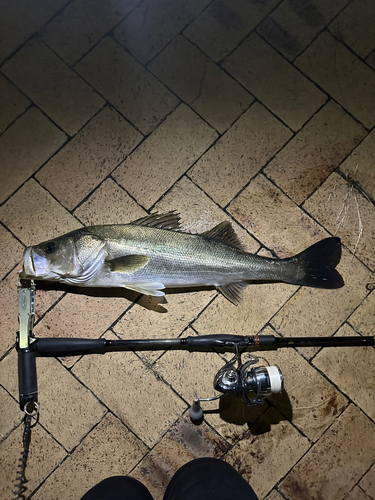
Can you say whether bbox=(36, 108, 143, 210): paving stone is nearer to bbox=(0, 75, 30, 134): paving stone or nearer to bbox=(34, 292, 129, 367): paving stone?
bbox=(0, 75, 30, 134): paving stone

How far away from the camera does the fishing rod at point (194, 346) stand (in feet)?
8.29

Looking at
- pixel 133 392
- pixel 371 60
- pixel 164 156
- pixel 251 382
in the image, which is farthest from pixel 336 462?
pixel 371 60

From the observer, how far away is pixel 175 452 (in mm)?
2857

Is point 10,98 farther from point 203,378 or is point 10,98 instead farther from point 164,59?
point 203,378

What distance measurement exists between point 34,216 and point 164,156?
1219 mm

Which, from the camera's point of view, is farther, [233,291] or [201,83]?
[201,83]

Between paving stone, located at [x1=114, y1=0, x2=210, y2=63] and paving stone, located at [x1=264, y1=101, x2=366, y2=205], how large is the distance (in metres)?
1.47

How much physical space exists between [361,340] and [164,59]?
293 centimetres

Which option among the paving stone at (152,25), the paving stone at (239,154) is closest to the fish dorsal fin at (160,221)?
the paving stone at (239,154)

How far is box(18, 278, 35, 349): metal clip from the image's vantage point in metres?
2.65

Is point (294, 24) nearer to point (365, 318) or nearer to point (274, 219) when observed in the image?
point (274, 219)

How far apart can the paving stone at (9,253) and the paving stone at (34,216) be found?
0.21 feet

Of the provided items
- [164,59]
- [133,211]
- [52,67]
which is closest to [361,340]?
[133,211]

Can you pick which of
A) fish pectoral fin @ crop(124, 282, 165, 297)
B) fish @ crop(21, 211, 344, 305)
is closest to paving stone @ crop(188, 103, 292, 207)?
fish @ crop(21, 211, 344, 305)
